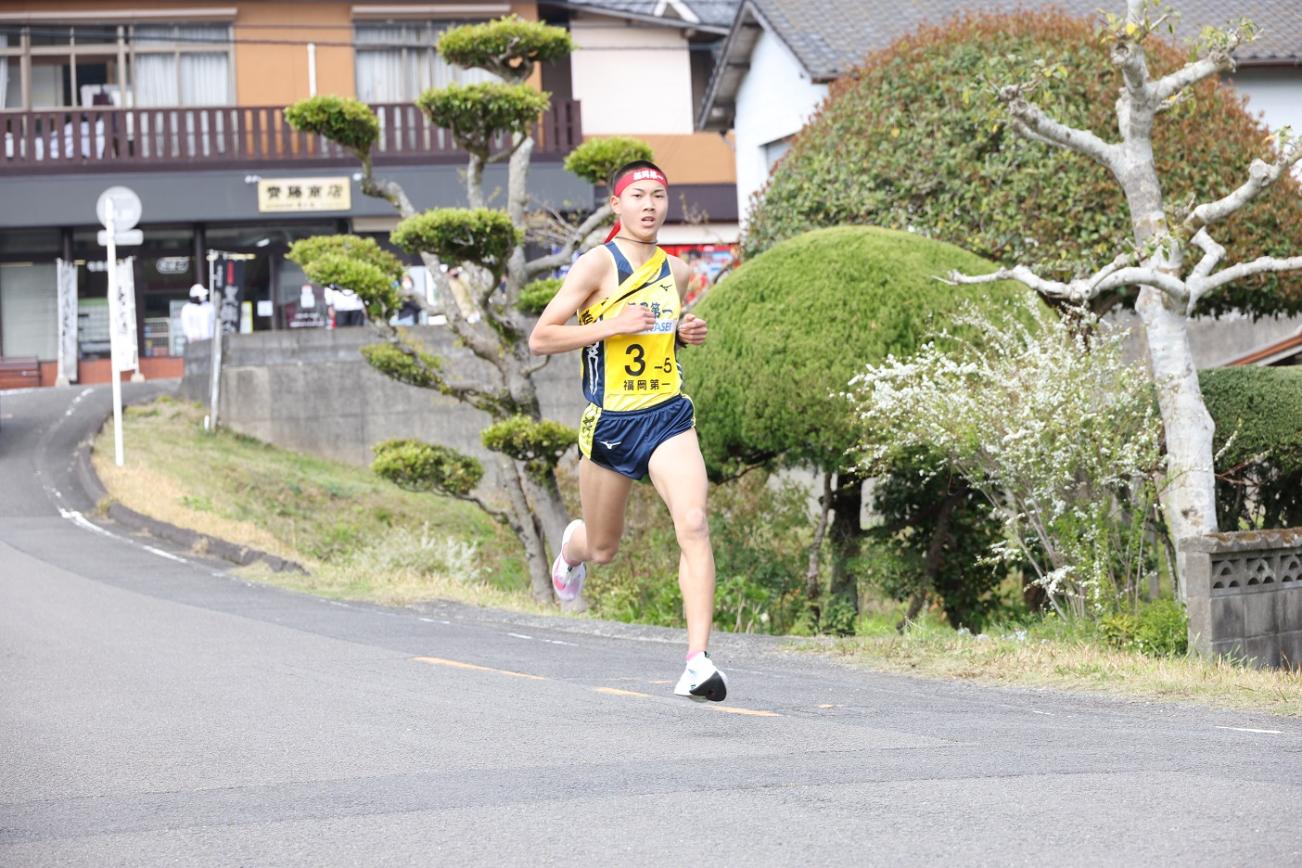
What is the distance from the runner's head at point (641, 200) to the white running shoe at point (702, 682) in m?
1.75

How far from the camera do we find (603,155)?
1489cm

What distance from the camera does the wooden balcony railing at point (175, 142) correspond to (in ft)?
104

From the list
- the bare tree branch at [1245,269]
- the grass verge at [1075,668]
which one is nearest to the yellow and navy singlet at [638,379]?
the grass verge at [1075,668]

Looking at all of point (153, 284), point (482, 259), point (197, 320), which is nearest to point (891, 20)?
point (197, 320)

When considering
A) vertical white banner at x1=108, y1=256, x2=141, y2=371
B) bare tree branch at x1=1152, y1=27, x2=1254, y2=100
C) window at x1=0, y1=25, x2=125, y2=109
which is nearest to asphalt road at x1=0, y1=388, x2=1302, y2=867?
bare tree branch at x1=1152, y1=27, x2=1254, y2=100

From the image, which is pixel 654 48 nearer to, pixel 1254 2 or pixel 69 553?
pixel 1254 2

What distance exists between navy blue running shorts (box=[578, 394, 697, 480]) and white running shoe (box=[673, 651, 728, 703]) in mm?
840

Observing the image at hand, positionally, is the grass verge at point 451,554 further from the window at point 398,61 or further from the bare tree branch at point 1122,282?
the window at point 398,61

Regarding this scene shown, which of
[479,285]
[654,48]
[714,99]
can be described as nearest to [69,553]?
[479,285]

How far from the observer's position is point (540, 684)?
7.91 metres

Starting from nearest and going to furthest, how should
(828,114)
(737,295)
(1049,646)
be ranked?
(1049,646), (737,295), (828,114)

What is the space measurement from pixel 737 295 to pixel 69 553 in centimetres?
637

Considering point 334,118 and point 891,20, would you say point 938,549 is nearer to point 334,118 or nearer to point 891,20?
point 334,118

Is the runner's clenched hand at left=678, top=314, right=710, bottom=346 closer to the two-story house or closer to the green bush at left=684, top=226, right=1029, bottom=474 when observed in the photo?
the green bush at left=684, top=226, right=1029, bottom=474
